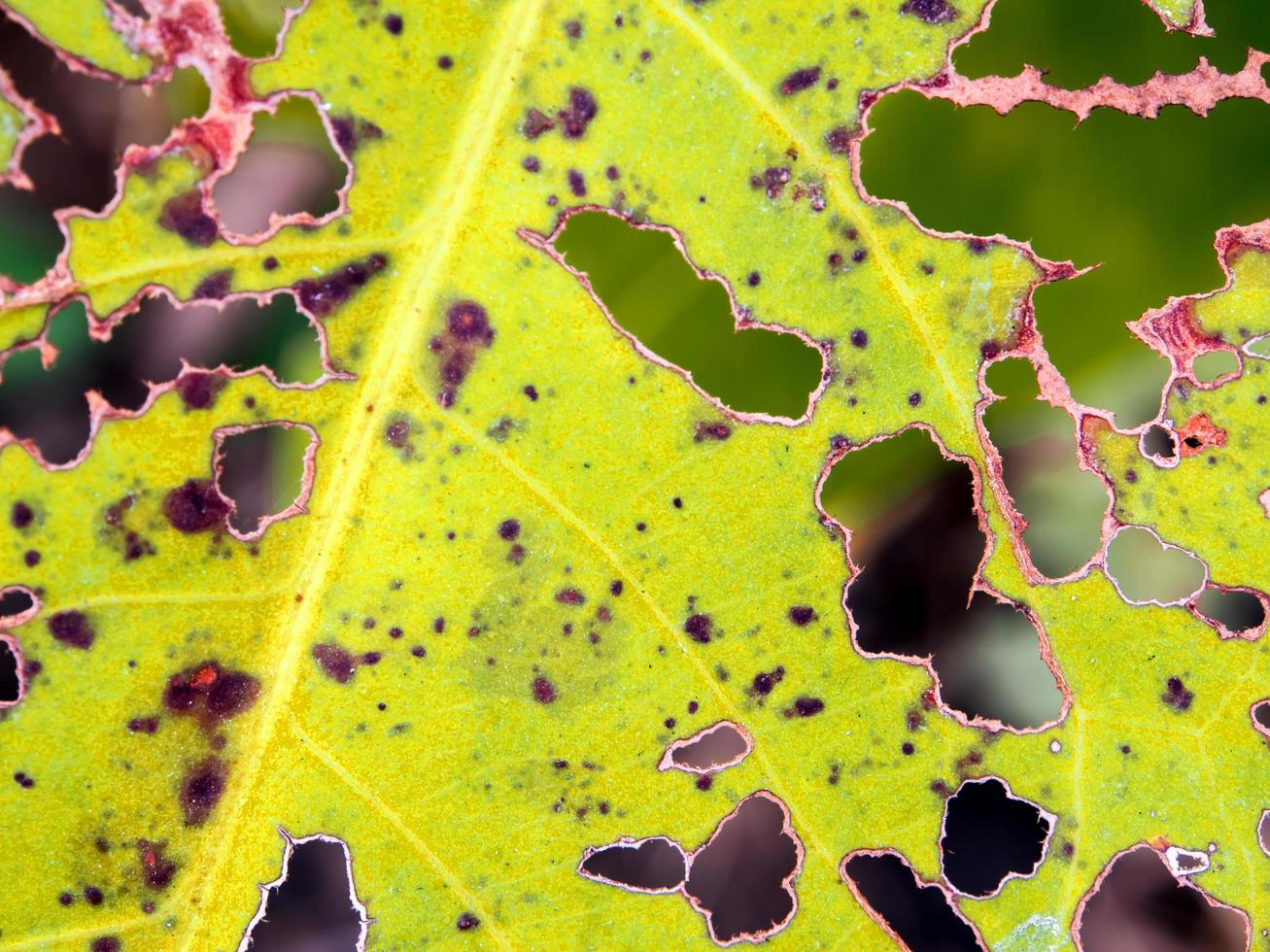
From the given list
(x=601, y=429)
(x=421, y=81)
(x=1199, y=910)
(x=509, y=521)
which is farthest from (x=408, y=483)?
(x=1199, y=910)

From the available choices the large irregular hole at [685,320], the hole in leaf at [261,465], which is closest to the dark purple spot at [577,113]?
the large irregular hole at [685,320]

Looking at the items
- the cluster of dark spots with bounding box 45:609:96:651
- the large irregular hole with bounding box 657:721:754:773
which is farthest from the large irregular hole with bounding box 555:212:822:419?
the cluster of dark spots with bounding box 45:609:96:651

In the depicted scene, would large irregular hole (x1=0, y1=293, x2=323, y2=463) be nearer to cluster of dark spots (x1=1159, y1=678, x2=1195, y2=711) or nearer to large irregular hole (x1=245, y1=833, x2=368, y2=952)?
large irregular hole (x1=245, y1=833, x2=368, y2=952)

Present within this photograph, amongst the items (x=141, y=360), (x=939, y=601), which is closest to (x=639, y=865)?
(x=939, y=601)

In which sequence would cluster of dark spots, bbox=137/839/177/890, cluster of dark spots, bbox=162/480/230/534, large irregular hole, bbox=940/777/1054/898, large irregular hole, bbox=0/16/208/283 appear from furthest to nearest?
1. large irregular hole, bbox=940/777/1054/898
2. cluster of dark spots, bbox=137/839/177/890
3. cluster of dark spots, bbox=162/480/230/534
4. large irregular hole, bbox=0/16/208/283

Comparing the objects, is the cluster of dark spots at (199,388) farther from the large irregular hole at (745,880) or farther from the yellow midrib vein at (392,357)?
the large irregular hole at (745,880)

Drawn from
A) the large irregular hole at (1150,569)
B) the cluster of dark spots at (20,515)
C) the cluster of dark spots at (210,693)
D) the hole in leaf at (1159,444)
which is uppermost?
the cluster of dark spots at (20,515)
